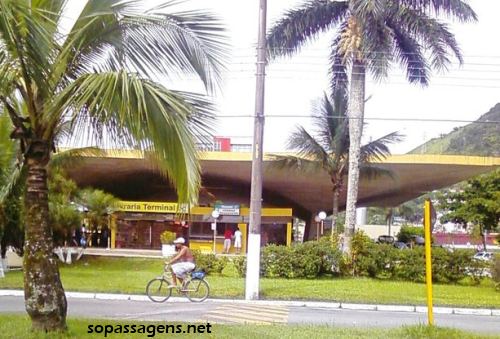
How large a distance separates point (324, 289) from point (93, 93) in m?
13.6

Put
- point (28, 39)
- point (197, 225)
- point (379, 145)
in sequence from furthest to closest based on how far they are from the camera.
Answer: point (197, 225), point (379, 145), point (28, 39)

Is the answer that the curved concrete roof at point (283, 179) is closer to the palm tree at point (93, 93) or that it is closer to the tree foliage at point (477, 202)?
the tree foliage at point (477, 202)

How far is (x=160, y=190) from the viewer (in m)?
50.9

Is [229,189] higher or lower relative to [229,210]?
higher

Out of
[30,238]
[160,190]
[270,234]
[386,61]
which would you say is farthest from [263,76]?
[160,190]

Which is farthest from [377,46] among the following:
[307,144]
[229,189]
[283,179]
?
[229,189]

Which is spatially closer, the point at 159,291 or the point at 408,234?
the point at 159,291

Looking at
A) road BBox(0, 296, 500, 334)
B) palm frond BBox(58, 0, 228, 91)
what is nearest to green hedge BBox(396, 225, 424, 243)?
road BBox(0, 296, 500, 334)

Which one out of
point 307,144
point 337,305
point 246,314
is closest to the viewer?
point 246,314

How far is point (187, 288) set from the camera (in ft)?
52.7

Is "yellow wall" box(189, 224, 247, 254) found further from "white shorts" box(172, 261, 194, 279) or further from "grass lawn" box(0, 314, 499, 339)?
"grass lawn" box(0, 314, 499, 339)

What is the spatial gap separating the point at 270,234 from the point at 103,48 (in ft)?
131

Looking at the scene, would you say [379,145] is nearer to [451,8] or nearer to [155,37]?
[451,8]

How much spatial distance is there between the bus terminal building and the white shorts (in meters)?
20.9
